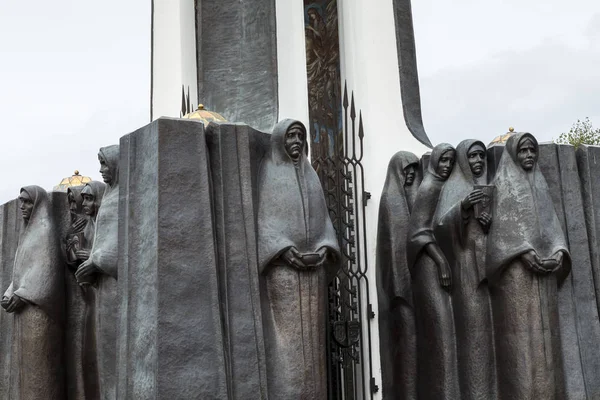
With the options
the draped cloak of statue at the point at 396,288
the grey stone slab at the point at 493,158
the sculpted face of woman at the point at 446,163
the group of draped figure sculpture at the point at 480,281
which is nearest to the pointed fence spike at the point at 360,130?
the draped cloak of statue at the point at 396,288

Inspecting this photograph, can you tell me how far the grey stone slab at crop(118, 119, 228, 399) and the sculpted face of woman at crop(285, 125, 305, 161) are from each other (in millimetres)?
707

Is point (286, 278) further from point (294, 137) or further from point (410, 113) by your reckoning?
point (410, 113)

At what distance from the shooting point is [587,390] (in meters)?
7.34

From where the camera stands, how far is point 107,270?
22.8 feet

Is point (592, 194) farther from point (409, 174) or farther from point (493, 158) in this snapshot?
point (409, 174)

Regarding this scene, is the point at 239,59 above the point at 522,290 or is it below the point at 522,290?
above

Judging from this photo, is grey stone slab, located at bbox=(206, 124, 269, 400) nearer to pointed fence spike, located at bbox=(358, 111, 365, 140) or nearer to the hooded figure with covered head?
the hooded figure with covered head

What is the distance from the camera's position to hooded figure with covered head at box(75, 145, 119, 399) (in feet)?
22.9

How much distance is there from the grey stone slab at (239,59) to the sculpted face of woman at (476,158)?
2305 millimetres

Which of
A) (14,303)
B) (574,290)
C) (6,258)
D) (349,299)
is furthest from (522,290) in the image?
(6,258)

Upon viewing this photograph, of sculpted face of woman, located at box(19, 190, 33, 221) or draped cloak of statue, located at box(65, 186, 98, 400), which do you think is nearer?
draped cloak of statue, located at box(65, 186, 98, 400)

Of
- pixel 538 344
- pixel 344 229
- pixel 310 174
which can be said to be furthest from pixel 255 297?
pixel 344 229

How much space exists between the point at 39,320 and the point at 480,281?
3.62 metres

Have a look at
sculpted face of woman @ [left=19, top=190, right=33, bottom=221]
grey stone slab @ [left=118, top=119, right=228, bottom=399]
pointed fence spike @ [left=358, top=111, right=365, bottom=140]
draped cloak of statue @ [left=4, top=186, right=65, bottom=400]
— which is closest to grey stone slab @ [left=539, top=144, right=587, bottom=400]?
pointed fence spike @ [left=358, top=111, right=365, bottom=140]
